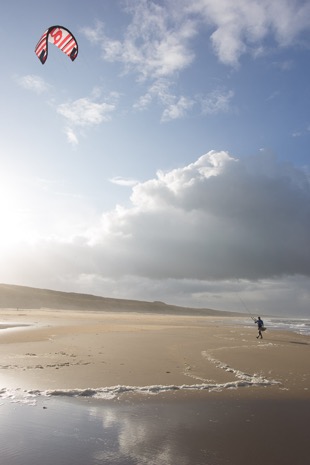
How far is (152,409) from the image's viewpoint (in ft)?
28.3

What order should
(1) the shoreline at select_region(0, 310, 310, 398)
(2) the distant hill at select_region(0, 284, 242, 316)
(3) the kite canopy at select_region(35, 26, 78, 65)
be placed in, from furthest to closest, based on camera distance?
1. (2) the distant hill at select_region(0, 284, 242, 316)
2. (3) the kite canopy at select_region(35, 26, 78, 65)
3. (1) the shoreline at select_region(0, 310, 310, 398)

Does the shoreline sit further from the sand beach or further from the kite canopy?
the kite canopy

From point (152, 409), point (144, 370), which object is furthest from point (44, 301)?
point (152, 409)

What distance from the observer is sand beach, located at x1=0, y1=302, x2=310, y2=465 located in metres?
6.18

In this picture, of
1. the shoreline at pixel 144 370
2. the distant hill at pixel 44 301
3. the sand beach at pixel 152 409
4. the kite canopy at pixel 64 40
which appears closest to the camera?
the sand beach at pixel 152 409

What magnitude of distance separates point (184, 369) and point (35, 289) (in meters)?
164

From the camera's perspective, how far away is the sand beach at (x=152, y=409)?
20.3 ft

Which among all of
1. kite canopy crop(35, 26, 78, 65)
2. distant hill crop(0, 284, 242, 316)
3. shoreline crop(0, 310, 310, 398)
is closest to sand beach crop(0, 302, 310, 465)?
shoreline crop(0, 310, 310, 398)

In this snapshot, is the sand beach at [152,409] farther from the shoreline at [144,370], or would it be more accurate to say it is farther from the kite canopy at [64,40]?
the kite canopy at [64,40]

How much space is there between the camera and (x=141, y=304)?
7500 inches

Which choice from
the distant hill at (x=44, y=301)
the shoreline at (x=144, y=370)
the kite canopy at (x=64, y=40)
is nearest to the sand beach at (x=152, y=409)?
the shoreline at (x=144, y=370)

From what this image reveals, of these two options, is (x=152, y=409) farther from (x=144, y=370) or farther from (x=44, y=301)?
(x=44, y=301)

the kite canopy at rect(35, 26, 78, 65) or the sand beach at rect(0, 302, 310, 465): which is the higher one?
the kite canopy at rect(35, 26, 78, 65)

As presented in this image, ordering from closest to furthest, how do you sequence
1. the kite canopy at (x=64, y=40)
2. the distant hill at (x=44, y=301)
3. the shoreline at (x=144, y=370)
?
the shoreline at (x=144, y=370)
the kite canopy at (x=64, y=40)
the distant hill at (x=44, y=301)
